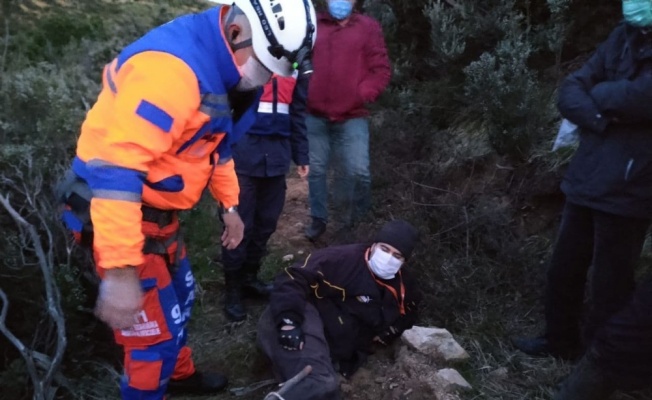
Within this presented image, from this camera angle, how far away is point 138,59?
2.17 meters

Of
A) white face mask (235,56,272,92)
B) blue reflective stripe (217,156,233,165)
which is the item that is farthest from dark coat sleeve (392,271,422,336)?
white face mask (235,56,272,92)

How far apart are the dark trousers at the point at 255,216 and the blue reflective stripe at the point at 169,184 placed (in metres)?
1.51

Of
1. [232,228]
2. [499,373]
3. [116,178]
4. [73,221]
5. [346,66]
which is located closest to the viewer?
[116,178]

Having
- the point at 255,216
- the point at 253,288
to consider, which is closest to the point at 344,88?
the point at 255,216

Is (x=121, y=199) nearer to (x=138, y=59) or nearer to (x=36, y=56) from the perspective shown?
(x=138, y=59)

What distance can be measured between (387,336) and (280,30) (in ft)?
6.93

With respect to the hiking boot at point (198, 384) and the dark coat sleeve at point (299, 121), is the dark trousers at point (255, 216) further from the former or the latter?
the hiking boot at point (198, 384)

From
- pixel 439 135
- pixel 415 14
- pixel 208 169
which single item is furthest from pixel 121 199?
pixel 415 14

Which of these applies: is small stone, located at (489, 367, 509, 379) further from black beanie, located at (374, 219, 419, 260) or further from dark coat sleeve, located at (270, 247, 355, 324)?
dark coat sleeve, located at (270, 247, 355, 324)

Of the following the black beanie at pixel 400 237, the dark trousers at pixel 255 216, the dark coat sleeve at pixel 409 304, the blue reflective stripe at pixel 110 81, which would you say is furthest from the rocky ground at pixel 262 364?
the blue reflective stripe at pixel 110 81

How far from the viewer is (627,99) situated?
2.87 meters

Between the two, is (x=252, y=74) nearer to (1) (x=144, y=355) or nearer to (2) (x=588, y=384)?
(1) (x=144, y=355)

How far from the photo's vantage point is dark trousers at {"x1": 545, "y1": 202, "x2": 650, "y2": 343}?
308 centimetres

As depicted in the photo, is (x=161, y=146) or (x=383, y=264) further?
(x=383, y=264)
